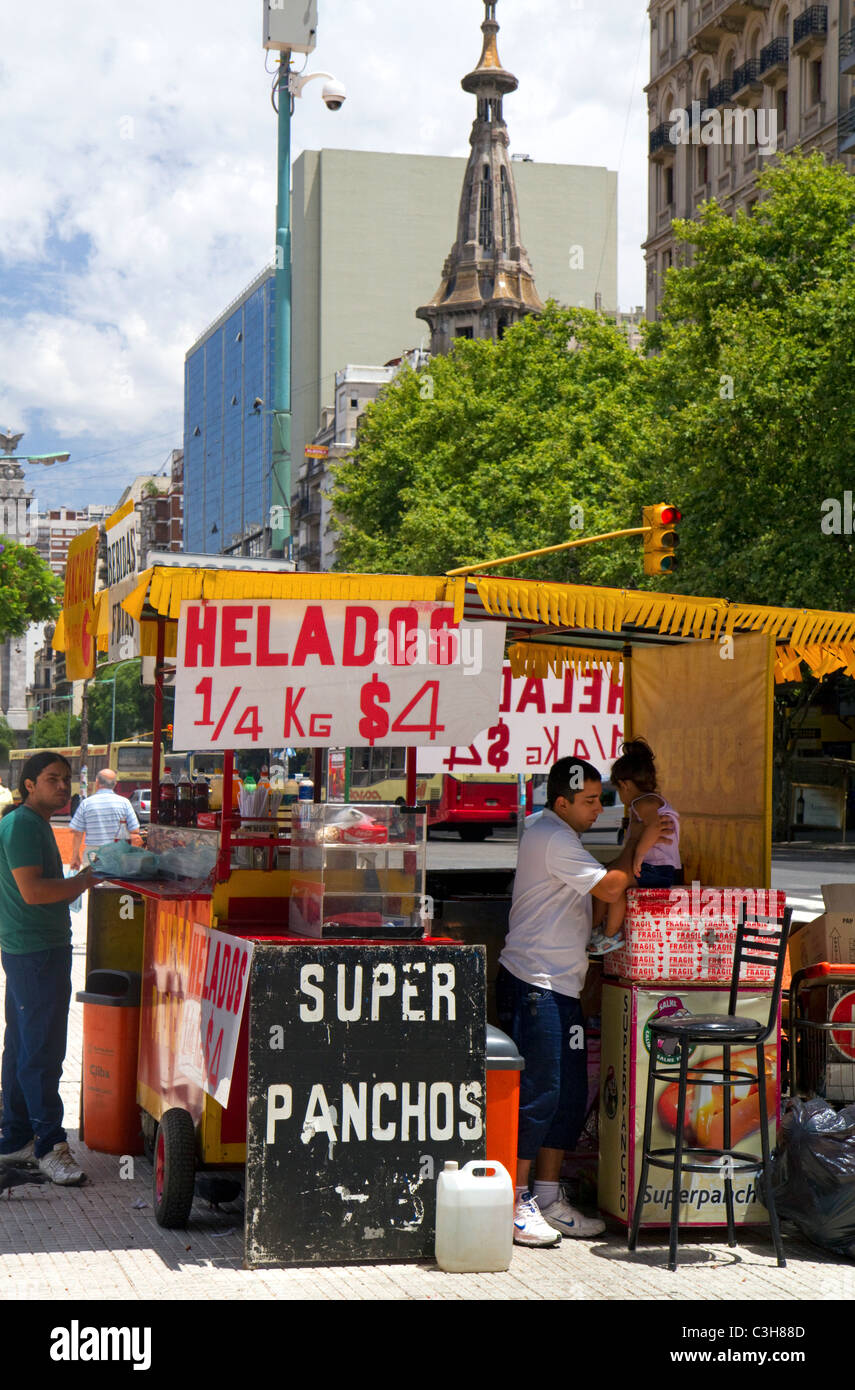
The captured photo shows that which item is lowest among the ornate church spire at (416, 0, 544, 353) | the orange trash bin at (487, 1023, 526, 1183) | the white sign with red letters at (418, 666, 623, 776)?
the orange trash bin at (487, 1023, 526, 1183)

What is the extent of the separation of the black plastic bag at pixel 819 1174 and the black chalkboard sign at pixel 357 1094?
129 cm

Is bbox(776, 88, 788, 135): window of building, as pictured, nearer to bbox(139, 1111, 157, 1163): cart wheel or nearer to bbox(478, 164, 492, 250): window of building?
bbox(139, 1111, 157, 1163): cart wheel

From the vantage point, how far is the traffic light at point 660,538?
68.0 feet

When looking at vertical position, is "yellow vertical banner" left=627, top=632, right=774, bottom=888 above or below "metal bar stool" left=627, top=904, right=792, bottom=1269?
above

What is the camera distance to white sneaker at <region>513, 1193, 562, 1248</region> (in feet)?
20.0

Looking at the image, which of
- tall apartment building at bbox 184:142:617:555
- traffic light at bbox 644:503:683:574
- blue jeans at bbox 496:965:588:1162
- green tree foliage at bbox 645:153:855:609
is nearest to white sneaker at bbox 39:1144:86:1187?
blue jeans at bbox 496:965:588:1162

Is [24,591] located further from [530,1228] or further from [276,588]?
[530,1228]

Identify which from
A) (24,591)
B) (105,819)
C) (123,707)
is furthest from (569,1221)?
(123,707)

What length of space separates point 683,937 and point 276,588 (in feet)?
7.01

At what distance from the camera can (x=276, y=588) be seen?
20.9ft

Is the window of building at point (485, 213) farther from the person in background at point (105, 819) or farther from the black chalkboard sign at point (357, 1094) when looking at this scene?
the black chalkboard sign at point (357, 1094)

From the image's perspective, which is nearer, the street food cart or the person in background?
A: the street food cart

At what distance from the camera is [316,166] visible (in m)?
136

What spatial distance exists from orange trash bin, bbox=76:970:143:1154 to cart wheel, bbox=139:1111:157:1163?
10cm
